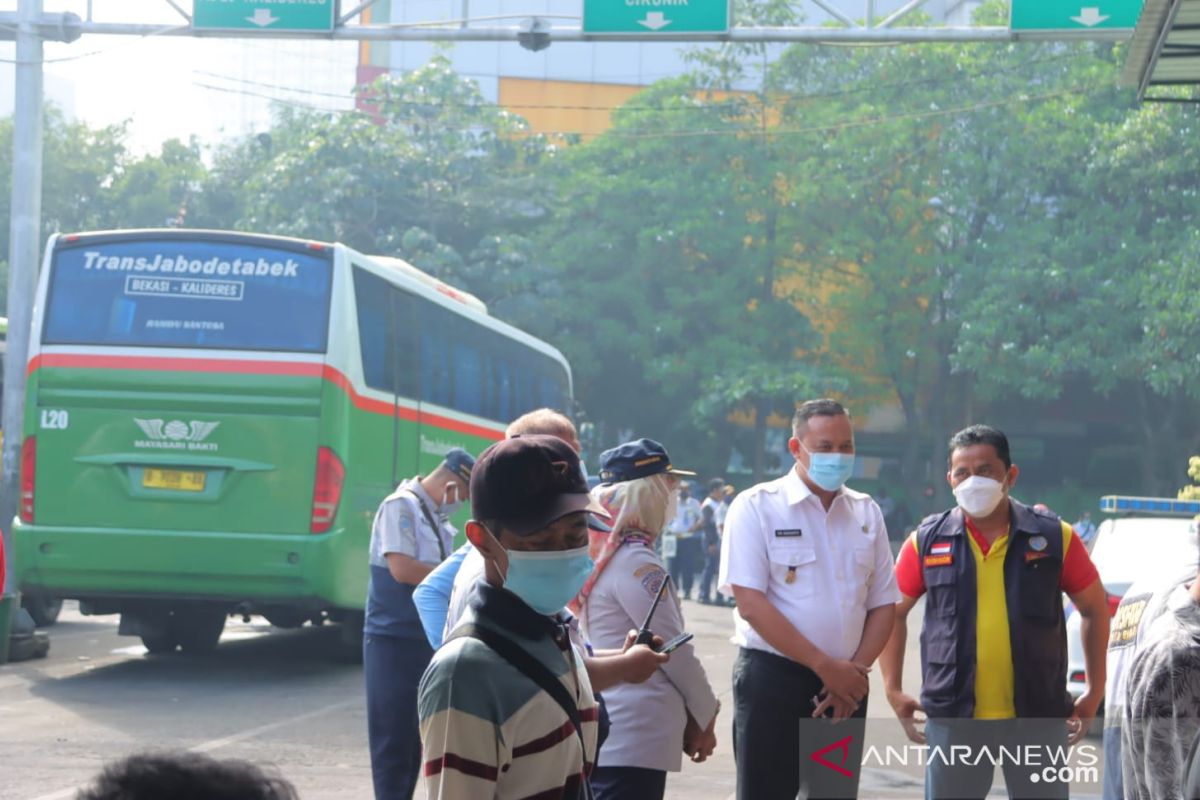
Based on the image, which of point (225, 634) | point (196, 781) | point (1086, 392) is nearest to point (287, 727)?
point (225, 634)

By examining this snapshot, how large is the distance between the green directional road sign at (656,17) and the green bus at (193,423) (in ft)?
10.7

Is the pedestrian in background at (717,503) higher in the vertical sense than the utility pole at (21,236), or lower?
lower

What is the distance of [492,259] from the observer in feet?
124

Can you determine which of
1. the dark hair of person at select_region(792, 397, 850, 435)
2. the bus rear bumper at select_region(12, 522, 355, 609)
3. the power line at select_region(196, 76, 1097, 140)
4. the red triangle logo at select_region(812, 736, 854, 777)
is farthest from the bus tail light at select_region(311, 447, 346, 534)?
the power line at select_region(196, 76, 1097, 140)

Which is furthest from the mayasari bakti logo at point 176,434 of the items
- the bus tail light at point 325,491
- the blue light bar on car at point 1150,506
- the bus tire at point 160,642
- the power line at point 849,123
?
the power line at point 849,123

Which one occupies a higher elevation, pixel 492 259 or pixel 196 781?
pixel 492 259

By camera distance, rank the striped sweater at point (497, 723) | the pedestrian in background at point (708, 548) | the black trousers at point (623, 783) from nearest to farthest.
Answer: the striped sweater at point (497, 723), the black trousers at point (623, 783), the pedestrian in background at point (708, 548)

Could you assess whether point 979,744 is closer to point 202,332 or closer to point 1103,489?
point 202,332

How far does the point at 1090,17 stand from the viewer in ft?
47.1

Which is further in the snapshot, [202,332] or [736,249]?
[736,249]

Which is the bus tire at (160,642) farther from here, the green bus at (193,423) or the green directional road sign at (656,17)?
the green directional road sign at (656,17)

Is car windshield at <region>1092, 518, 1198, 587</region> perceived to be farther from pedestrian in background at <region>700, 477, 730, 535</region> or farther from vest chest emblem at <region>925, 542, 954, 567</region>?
pedestrian in background at <region>700, 477, 730, 535</region>

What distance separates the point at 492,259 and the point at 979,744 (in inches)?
1297

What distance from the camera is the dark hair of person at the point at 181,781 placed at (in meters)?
1.70
